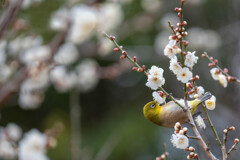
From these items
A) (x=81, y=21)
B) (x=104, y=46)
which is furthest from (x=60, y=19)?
(x=104, y=46)

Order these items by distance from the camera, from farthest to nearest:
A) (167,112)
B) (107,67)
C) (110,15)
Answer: (107,67), (110,15), (167,112)

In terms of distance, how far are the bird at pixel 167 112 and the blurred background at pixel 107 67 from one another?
311 millimetres

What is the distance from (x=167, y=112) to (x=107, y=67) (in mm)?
1917

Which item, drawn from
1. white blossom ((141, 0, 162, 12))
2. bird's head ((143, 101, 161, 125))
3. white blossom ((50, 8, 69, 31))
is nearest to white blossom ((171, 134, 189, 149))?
bird's head ((143, 101, 161, 125))

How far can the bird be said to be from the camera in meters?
1.05

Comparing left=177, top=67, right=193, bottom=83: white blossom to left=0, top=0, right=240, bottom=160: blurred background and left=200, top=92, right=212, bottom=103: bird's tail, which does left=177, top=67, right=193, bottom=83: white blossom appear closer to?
left=200, top=92, right=212, bottom=103: bird's tail

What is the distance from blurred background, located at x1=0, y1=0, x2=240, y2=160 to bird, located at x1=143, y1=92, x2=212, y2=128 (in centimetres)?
31

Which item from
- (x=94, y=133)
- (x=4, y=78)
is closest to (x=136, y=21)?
(x=4, y=78)

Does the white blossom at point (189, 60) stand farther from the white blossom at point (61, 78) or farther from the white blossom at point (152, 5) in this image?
the white blossom at point (152, 5)

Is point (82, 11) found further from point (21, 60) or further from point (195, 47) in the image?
point (195, 47)

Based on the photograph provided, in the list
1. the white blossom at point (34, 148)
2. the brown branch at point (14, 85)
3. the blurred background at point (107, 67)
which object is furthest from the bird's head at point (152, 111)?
the white blossom at point (34, 148)

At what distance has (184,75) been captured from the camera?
3.14ft

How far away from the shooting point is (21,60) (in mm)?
2559

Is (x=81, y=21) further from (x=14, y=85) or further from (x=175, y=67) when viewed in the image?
(x=175, y=67)
